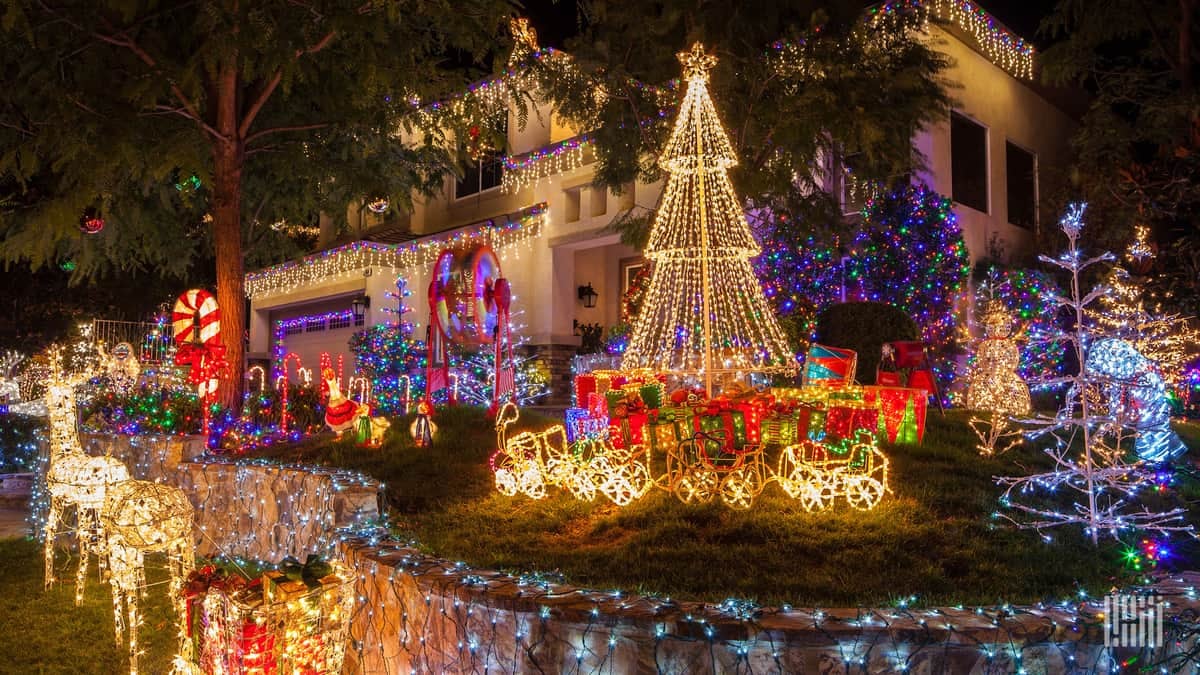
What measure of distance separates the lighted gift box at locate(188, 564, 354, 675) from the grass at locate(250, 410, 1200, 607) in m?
1.63

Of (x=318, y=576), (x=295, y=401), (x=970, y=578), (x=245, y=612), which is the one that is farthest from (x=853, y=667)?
(x=295, y=401)

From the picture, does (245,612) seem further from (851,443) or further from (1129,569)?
(1129,569)

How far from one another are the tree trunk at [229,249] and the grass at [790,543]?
5479 millimetres

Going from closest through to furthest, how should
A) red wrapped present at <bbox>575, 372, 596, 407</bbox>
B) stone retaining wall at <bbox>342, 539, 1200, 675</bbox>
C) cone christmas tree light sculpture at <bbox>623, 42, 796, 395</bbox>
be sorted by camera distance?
stone retaining wall at <bbox>342, 539, 1200, 675</bbox> < cone christmas tree light sculpture at <bbox>623, 42, 796, 395</bbox> < red wrapped present at <bbox>575, 372, 596, 407</bbox>

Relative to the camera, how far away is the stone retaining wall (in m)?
3.66

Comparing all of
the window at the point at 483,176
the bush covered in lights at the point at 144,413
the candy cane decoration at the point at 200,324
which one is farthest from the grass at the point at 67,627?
the window at the point at 483,176

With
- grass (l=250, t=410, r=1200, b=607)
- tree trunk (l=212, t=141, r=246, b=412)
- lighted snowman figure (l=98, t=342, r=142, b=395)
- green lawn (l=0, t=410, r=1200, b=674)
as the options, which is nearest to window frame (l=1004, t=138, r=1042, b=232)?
green lawn (l=0, t=410, r=1200, b=674)

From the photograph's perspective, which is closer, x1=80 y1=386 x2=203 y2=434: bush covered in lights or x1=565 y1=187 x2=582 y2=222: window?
x1=80 y1=386 x2=203 y2=434: bush covered in lights

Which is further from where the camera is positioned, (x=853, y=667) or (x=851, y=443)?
(x=851, y=443)

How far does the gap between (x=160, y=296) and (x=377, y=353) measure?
50.8 ft

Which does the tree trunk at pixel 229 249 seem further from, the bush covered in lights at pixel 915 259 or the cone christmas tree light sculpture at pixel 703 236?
the bush covered in lights at pixel 915 259

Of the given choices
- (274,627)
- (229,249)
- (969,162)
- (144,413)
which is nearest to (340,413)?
(229,249)

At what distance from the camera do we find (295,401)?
1192 cm

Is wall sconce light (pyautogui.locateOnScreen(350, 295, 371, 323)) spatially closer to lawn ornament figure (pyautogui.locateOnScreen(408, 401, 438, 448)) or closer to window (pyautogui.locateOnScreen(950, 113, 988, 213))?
lawn ornament figure (pyautogui.locateOnScreen(408, 401, 438, 448))
